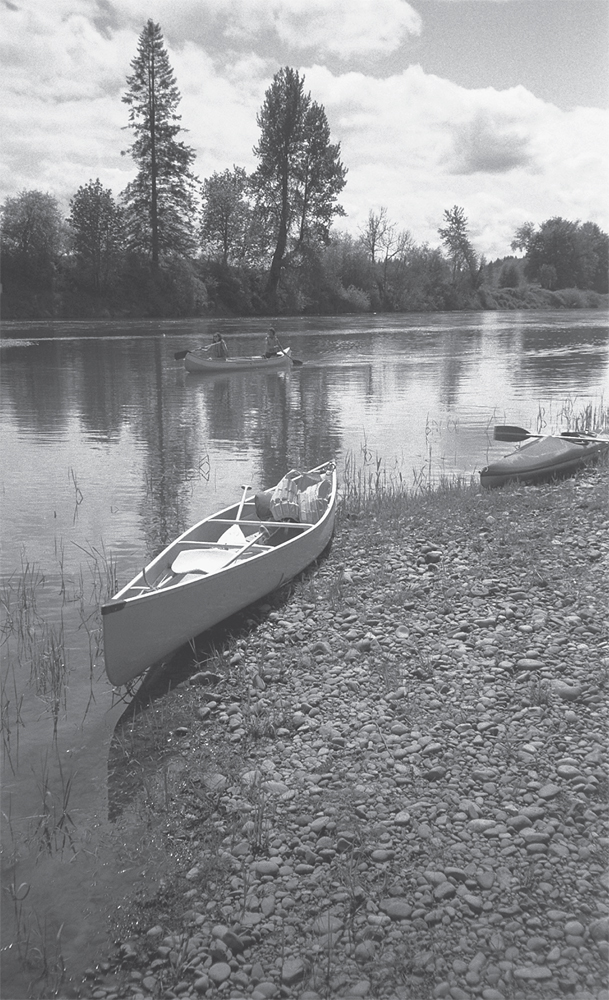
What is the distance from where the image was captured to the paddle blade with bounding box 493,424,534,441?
47.8 feet

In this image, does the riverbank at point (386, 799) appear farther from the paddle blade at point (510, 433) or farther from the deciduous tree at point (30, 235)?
the deciduous tree at point (30, 235)

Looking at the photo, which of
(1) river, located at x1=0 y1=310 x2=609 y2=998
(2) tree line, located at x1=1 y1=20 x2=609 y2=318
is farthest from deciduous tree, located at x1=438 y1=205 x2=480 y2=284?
(1) river, located at x1=0 y1=310 x2=609 y2=998

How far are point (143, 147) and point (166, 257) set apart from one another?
28.4 ft

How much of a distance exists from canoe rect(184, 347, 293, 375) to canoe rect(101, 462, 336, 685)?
18409mm

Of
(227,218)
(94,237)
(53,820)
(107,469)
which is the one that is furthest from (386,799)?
(227,218)

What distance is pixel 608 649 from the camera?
20.4 ft

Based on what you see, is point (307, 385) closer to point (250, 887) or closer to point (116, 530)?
point (116, 530)

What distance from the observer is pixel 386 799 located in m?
4.73

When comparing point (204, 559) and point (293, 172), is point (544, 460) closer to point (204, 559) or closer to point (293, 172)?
point (204, 559)

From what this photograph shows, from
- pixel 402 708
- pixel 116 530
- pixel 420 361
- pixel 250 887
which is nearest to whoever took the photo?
pixel 250 887

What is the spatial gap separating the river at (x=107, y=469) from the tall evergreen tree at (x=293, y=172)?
129ft

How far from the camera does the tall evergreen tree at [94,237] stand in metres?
64.3

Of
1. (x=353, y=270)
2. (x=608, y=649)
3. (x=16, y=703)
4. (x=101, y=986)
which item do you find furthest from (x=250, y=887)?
(x=353, y=270)

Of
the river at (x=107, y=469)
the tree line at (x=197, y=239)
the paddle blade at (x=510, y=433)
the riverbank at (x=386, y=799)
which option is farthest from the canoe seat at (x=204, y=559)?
the tree line at (x=197, y=239)
